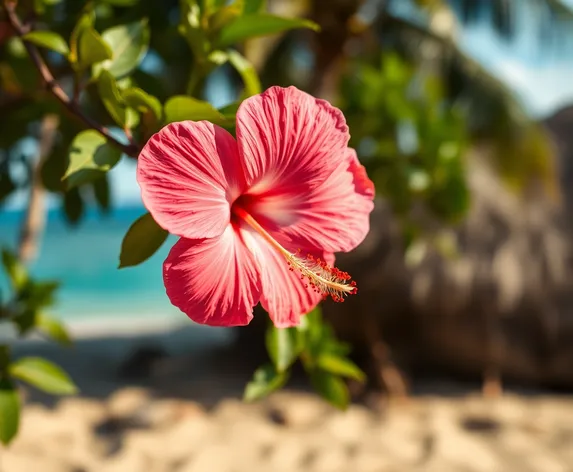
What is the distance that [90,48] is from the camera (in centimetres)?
66

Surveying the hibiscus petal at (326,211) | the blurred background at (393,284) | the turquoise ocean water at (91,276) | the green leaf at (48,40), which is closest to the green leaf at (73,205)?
the blurred background at (393,284)

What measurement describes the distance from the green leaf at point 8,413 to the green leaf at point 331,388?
0.46 metres

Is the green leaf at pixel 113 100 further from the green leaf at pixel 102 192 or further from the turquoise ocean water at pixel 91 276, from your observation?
the turquoise ocean water at pixel 91 276

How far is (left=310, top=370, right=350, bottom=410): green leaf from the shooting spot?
3.08 ft

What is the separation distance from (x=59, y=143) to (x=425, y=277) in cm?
265

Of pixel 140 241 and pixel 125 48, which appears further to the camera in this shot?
pixel 125 48

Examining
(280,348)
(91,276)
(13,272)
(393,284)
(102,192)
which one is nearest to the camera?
(280,348)

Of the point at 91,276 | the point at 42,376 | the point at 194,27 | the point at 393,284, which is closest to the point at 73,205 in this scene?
the point at 42,376

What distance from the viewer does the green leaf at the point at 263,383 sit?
0.84 m

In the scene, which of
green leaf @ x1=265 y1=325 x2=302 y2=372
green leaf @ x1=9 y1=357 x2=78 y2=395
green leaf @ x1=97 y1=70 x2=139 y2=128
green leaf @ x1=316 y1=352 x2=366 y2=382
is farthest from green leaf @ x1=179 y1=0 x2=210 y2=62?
green leaf @ x1=9 y1=357 x2=78 y2=395

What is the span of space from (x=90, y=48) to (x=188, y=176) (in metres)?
0.27

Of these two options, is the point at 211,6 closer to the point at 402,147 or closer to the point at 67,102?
the point at 67,102

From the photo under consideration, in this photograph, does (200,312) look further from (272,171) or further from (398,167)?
(398,167)

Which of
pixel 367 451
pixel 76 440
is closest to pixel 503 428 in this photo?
pixel 367 451
